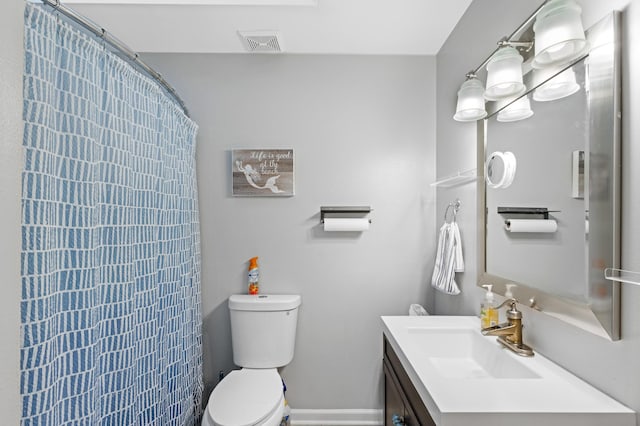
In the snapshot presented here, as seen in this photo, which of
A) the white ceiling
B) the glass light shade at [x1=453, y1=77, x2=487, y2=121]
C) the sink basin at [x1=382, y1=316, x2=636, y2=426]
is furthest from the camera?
the white ceiling

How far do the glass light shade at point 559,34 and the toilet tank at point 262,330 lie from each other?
1.70 m

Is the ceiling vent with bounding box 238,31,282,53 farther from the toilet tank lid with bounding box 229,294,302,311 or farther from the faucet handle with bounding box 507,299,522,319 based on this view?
the faucet handle with bounding box 507,299,522,319

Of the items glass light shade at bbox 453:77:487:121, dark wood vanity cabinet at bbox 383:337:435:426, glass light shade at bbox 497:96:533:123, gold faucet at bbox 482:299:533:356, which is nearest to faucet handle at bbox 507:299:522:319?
gold faucet at bbox 482:299:533:356

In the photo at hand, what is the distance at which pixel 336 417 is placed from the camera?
2301 millimetres

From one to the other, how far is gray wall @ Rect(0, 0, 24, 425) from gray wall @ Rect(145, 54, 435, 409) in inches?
62.6

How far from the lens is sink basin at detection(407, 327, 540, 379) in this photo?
4.36 ft

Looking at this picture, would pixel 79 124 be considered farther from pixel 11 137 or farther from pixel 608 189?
pixel 608 189

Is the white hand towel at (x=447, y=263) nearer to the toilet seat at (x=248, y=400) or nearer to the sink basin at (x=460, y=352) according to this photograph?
the sink basin at (x=460, y=352)

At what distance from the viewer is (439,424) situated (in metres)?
0.90

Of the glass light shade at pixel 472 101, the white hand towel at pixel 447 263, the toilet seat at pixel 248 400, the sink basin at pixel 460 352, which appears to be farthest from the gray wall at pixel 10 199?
the white hand towel at pixel 447 263

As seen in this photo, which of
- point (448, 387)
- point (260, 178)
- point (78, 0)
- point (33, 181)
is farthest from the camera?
point (260, 178)

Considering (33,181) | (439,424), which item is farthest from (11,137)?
(439,424)

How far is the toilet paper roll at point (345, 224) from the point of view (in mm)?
2193

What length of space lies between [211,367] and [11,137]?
6.50ft
